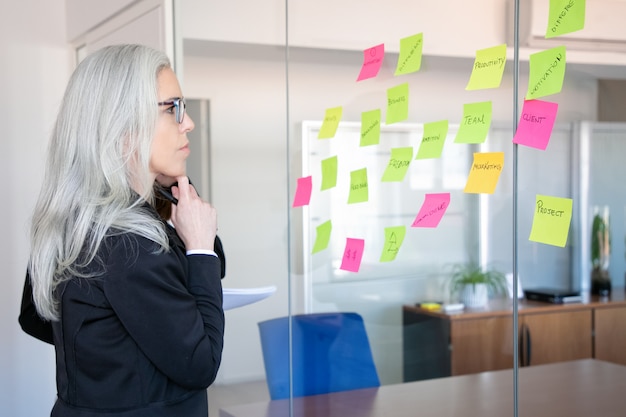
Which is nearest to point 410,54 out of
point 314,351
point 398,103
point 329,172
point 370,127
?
point 398,103

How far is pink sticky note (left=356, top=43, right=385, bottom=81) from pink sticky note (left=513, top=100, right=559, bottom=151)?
51 centimetres

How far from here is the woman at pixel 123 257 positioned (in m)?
1.32

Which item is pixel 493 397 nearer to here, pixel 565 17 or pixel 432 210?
pixel 432 210

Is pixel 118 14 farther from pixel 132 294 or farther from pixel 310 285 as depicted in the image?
pixel 132 294

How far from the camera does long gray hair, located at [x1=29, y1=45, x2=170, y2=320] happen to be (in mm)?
1373

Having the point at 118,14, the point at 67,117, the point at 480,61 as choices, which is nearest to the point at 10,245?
the point at 118,14

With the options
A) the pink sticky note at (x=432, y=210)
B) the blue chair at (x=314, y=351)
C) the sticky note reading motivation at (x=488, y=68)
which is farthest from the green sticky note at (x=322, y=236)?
the sticky note reading motivation at (x=488, y=68)

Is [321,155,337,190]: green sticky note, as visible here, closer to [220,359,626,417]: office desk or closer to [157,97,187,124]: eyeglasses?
[220,359,626,417]: office desk

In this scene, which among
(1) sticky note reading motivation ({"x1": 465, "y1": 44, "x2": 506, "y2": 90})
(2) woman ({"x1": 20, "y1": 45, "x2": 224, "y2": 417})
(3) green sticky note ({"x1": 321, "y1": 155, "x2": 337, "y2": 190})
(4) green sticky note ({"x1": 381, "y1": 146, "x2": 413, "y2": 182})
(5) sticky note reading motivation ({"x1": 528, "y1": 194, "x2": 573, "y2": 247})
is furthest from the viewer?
(3) green sticky note ({"x1": 321, "y1": 155, "x2": 337, "y2": 190})

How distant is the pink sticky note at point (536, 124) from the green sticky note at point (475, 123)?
89 mm

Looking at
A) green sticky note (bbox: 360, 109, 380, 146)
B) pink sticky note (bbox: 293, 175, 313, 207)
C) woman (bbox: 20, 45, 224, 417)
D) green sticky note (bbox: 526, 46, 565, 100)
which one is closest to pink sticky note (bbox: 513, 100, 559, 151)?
green sticky note (bbox: 526, 46, 565, 100)

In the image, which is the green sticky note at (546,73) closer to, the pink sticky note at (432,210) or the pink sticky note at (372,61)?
the pink sticky note at (432,210)

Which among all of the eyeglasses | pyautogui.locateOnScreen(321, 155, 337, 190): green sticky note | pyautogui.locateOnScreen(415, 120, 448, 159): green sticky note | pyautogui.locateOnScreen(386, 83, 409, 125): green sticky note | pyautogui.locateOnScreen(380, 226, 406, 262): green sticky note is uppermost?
pyautogui.locateOnScreen(386, 83, 409, 125): green sticky note

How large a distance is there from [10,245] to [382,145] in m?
2.63
